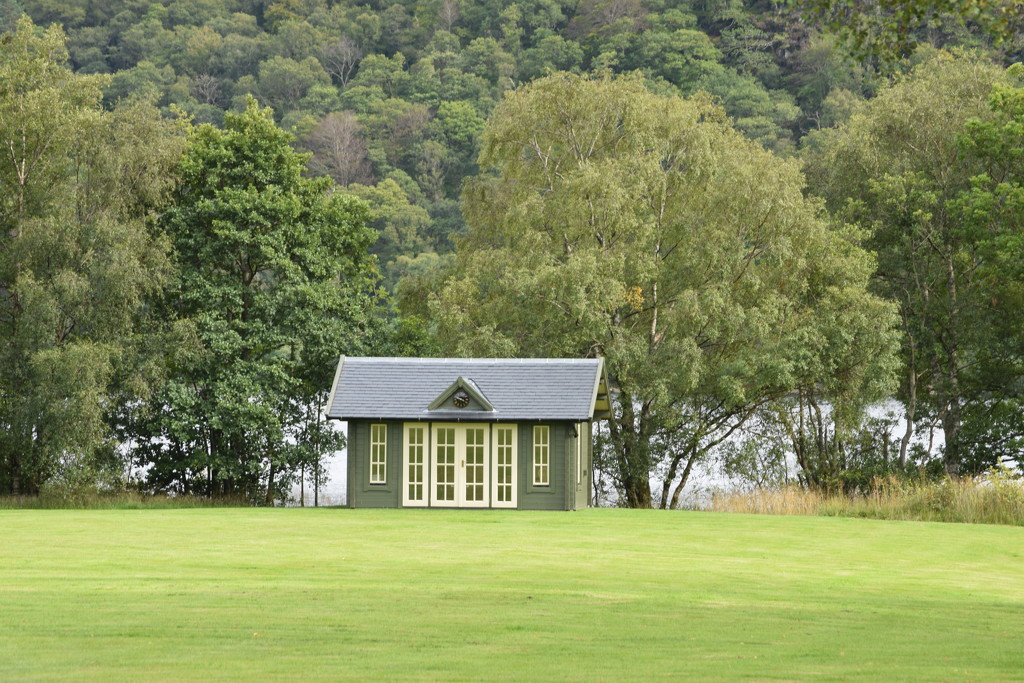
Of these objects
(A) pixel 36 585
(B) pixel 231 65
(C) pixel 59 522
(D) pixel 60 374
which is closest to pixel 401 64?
(B) pixel 231 65

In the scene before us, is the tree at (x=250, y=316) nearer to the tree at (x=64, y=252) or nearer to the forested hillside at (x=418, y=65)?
the tree at (x=64, y=252)

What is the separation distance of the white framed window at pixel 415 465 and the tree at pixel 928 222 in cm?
1592

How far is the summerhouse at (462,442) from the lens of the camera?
28719 millimetres

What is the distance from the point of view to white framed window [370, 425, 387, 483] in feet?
95.5

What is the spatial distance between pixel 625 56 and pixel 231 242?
41.5m

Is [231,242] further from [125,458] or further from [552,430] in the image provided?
[552,430]

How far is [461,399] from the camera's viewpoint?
28.6m

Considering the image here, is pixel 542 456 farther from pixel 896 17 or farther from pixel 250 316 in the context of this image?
pixel 896 17

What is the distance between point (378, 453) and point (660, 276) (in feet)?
39.6

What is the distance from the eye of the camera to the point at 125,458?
118 feet

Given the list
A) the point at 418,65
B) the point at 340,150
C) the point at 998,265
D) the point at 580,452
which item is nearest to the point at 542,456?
the point at 580,452

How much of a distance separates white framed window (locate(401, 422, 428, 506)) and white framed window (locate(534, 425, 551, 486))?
2452 mm

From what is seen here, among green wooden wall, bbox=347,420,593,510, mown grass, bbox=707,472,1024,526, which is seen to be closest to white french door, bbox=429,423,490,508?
green wooden wall, bbox=347,420,593,510

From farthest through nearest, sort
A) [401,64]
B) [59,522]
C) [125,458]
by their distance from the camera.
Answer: [401,64]
[125,458]
[59,522]
